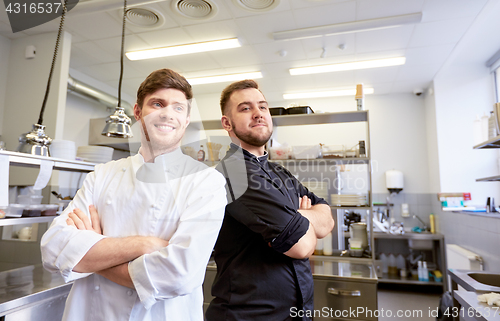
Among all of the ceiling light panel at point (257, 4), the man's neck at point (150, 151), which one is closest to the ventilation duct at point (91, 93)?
the ceiling light panel at point (257, 4)

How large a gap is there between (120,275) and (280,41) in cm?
315

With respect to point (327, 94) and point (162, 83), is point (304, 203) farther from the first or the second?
point (327, 94)

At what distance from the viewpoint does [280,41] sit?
3449 mm

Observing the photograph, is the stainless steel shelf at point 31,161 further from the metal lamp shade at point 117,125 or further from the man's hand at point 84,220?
the man's hand at point 84,220

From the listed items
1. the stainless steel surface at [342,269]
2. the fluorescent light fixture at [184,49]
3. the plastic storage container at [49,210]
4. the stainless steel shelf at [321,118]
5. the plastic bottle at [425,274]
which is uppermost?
the fluorescent light fixture at [184,49]

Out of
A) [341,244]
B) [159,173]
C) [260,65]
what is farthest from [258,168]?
[260,65]

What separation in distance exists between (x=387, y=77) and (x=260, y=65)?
1.85 m

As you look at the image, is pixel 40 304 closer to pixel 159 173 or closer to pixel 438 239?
pixel 159 173

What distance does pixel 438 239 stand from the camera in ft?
13.4

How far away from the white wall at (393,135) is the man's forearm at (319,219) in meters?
3.61

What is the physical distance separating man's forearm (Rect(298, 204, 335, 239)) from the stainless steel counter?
136cm

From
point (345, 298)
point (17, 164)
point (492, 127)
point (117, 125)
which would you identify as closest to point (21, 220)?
point (17, 164)

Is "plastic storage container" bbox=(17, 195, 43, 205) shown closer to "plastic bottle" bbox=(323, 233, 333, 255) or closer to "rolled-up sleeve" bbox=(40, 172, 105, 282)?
"rolled-up sleeve" bbox=(40, 172, 105, 282)

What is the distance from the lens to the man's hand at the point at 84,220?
0.92 metres
